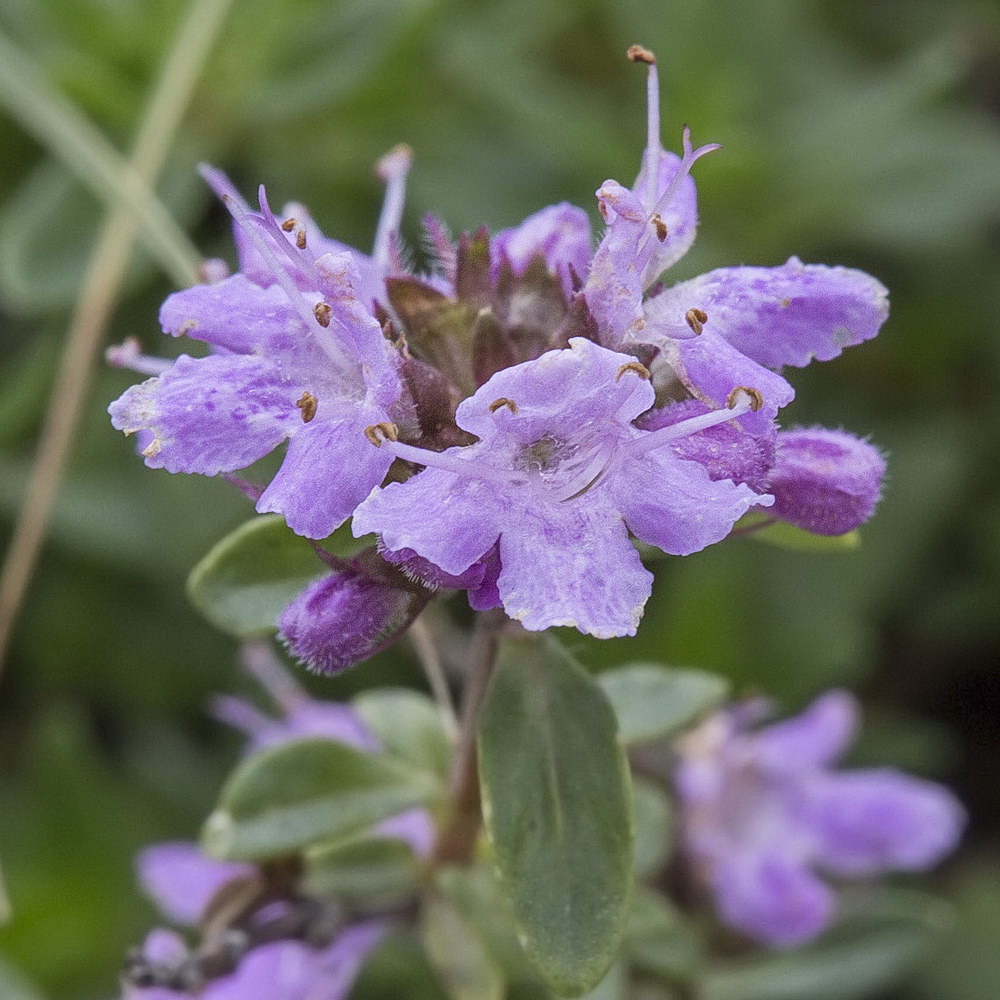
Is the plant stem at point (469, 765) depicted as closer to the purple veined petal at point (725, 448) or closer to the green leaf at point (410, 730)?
the green leaf at point (410, 730)

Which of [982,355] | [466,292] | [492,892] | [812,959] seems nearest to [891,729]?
[812,959]

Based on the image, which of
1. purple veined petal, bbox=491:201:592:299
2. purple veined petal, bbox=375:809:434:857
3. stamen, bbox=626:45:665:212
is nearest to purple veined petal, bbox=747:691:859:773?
purple veined petal, bbox=375:809:434:857

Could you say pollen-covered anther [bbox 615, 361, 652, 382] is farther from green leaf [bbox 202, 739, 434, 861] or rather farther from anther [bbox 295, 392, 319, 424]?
green leaf [bbox 202, 739, 434, 861]

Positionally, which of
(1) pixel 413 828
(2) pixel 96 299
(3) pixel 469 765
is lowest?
(1) pixel 413 828

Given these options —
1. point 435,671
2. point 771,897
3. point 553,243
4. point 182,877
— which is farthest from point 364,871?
point 553,243

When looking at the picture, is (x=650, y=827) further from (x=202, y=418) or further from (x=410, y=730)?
(x=202, y=418)

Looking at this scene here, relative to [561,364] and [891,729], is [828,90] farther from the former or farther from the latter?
[561,364]

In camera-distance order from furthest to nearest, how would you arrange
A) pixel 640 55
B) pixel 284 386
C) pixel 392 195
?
pixel 392 195
pixel 640 55
pixel 284 386
